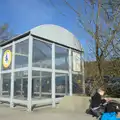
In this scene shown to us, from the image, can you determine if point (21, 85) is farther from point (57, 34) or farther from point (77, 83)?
point (77, 83)

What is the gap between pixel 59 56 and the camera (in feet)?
32.4

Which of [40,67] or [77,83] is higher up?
[40,67]

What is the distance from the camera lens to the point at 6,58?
9.97m

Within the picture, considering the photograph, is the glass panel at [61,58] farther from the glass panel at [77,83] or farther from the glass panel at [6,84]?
the glass panel at [6,84]

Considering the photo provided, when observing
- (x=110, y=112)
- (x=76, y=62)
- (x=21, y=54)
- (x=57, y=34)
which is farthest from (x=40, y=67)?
(x=110, y=112)

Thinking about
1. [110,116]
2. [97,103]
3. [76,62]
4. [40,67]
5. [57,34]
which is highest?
[57,34]

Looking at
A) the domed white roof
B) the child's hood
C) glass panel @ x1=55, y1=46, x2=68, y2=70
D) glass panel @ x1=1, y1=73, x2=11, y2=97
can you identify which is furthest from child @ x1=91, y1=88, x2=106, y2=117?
glass panel @ x1=1, y1=73, x2=11, y2=97

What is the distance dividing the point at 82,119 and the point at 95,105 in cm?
65

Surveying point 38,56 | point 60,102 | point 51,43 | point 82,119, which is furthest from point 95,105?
point 51,43

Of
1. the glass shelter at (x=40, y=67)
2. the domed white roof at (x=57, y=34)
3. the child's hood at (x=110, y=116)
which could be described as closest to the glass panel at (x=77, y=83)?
the glass shelter at (x=40, y=67)

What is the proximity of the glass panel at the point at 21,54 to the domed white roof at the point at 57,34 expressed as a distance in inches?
30.3

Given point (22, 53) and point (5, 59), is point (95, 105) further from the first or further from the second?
point (5, 59)

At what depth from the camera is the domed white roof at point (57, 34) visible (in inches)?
346

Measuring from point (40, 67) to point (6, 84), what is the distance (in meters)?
2.37
